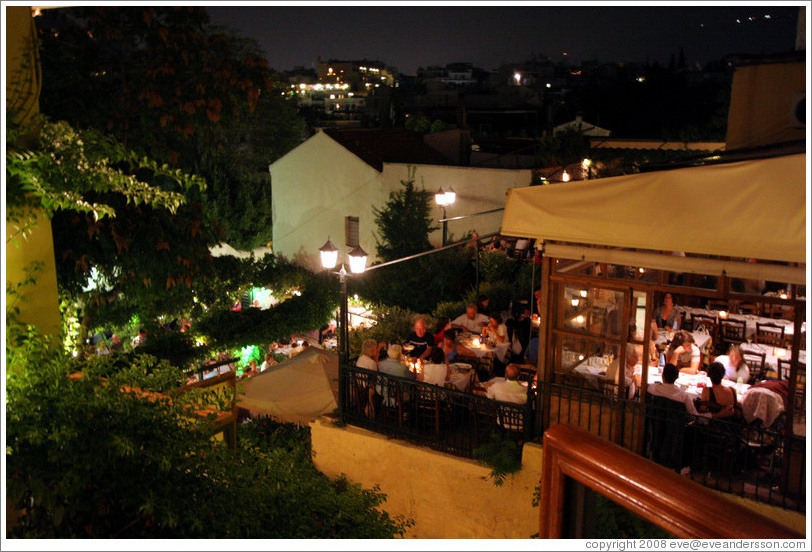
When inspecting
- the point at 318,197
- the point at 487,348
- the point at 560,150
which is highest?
the point at 560,150

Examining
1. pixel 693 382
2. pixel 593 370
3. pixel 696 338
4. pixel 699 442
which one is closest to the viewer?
pixel 699 442

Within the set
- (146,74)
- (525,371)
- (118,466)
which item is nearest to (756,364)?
(525,371)

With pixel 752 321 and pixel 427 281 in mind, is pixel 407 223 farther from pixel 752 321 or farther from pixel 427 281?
pixel 752 321

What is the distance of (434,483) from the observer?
7.07 meters

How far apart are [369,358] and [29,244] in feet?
15.1

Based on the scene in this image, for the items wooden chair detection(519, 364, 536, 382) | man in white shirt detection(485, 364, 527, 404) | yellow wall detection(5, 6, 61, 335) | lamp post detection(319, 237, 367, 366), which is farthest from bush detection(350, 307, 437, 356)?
yellow wall detection(5, 6, 61, 335)

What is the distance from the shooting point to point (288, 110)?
37.9 m

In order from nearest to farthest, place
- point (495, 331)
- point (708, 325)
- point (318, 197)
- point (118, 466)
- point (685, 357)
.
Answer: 1. point (118, 466)
2. point (685, 357)
3. point (708, 325)
4. point (495, 331)
5. point (318, 197)

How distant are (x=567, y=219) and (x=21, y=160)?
A: 171 inches

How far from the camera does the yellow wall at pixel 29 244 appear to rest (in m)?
4.33

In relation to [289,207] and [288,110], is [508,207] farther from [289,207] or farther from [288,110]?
[288,110]

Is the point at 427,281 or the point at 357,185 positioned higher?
the point at 357,185

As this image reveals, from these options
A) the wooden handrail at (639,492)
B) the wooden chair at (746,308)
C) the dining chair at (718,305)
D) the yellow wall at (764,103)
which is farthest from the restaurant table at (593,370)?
the wooden handrail at (639,492)

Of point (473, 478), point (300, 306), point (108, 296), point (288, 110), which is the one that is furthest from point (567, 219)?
point (288, 110)
